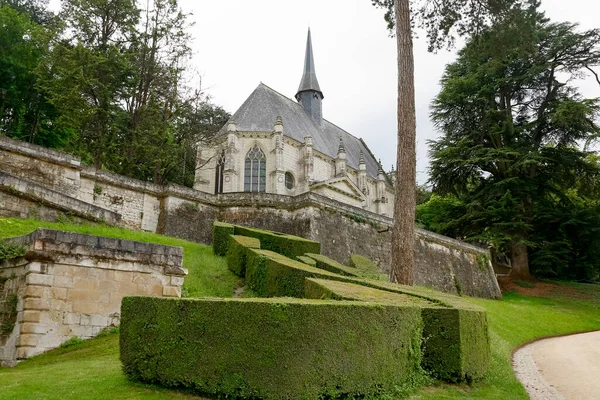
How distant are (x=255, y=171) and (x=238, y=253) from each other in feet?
67.3

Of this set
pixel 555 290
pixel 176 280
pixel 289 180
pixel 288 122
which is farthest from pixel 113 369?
pixel 288 122

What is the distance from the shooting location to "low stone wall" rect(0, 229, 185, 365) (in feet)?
22.6

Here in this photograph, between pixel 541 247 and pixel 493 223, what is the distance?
11.6 ft

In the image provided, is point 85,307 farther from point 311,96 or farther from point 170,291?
point 311,96

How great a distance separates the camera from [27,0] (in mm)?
33031

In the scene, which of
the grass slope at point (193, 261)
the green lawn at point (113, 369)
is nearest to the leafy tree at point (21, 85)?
the grass slope at point (193, 261)

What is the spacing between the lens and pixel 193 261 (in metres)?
11.8

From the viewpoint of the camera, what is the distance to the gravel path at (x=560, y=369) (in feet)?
22.8

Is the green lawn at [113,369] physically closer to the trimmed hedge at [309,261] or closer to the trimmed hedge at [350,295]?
the trimmed hedge at [350,295]

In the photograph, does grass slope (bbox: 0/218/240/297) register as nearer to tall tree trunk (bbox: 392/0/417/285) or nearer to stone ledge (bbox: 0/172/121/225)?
stone ledge (bbox: 0/172/121/225)

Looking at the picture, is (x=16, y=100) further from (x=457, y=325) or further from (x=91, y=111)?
(x=457, y=325)

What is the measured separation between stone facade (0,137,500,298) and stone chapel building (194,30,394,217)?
7818 millimetres

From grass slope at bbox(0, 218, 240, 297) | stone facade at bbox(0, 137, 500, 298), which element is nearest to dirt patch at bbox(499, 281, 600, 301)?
stone facade at bbox(0, 137, 500, 298)

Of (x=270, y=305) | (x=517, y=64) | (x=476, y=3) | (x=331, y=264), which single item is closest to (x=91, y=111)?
(x=331, y=264)
